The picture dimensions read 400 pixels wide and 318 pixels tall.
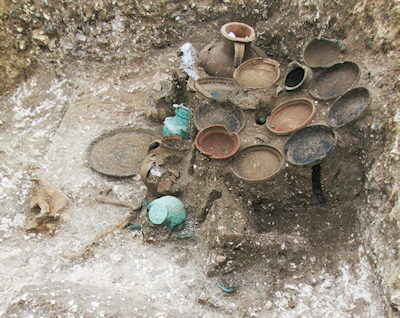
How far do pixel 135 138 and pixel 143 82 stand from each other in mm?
1235

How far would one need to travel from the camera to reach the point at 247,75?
160 inches

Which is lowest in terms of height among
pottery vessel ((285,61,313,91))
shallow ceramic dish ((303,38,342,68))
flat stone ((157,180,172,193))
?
flat stone ((157,180,172,193))

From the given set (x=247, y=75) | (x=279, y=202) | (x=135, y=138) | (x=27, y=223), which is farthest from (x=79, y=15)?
(x=279, y=202)

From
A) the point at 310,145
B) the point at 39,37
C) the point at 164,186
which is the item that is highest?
the point at 39,37

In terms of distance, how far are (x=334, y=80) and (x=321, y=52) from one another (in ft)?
1.89

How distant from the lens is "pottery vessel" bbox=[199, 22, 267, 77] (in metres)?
4.14

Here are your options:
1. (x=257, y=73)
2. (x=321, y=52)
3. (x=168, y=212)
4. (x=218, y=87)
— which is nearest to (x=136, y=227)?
(x=168, y=212)

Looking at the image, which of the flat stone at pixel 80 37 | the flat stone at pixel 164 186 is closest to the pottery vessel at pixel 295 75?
the flat stone at pixel 164 186

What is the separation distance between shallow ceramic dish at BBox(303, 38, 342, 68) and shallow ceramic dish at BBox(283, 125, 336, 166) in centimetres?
99

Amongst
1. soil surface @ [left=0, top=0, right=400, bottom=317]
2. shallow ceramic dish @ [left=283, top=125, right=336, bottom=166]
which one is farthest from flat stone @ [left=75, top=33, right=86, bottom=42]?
shallow ceramic dish @ [left=283, top=125, right=336, bottom=166]

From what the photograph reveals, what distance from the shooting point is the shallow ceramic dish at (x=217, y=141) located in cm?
338

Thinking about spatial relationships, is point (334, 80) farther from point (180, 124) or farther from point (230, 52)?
point (180, 124)

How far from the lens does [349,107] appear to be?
319 cm

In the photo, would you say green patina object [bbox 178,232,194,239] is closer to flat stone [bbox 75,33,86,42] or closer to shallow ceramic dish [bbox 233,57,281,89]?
shallow ceramic dish [bbox 233,57,281,89]
